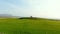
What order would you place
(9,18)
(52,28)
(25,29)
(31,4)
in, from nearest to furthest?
1. (25,29)
2. (52,28)
3. (31,4)
4. (9,18)

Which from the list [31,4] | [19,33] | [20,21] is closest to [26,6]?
[31,4]

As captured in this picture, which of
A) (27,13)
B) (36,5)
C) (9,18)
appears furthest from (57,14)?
(9,18)

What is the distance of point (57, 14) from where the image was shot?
2.10m

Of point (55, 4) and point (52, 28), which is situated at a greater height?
point (55, 4)

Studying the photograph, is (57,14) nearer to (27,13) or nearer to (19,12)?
(27,13)

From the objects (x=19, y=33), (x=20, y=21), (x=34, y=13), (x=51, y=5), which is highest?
(x=51, y=5)

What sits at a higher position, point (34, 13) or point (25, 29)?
point (34, 13)

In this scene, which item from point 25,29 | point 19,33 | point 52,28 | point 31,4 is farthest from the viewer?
point 31,4

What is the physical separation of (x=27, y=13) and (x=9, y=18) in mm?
386

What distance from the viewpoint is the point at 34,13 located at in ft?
6.96

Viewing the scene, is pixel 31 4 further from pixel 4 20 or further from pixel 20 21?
pixel 4 20

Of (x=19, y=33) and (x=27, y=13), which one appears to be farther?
(x=27, y=13)

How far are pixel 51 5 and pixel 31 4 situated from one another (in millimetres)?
361

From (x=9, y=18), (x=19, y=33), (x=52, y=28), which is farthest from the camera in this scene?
(x=9, y=18)
